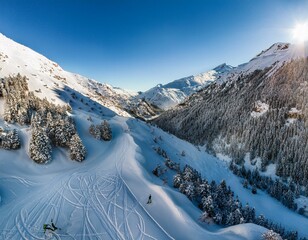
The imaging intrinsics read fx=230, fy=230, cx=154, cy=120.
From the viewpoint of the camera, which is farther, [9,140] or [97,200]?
[9,140]

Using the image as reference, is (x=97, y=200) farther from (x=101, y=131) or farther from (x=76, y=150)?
(x=101, y=131)

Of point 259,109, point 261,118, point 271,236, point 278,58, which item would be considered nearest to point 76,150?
point 271,236

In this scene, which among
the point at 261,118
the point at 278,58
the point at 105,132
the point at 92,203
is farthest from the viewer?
the point at 278,58

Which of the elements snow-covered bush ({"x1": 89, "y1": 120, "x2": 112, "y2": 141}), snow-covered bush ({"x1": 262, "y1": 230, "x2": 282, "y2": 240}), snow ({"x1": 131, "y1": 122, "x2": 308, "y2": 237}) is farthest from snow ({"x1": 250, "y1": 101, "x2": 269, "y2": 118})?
snow-covered bush ({"x1": 262, "y1": 230, "x2": 282, "y2": 240})

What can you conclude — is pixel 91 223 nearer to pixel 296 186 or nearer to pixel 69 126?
pixel 69 126

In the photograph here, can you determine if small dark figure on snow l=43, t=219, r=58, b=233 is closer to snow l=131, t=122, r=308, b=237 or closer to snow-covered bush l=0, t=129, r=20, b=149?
snow-covered bush l=0, t=129, r=20, b=149

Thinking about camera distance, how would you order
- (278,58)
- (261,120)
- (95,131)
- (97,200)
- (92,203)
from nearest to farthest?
(92,203) < (97,200) < (95,131) < (261,120) < (278,58)

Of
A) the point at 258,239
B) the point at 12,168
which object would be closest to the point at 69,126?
the point at 12,168
